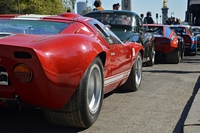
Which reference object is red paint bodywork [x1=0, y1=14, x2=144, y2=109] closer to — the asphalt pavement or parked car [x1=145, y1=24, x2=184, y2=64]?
the asphalt pavement

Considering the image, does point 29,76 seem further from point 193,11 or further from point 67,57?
point 193,11

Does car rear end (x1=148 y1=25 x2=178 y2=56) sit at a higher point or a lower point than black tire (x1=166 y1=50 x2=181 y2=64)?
higher

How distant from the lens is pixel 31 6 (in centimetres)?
4203

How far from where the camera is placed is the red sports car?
3.26m

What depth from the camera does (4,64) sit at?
3291 millimetres

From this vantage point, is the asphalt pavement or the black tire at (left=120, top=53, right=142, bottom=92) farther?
the black tire at (left=120, top=53, right=142, bottom=92)

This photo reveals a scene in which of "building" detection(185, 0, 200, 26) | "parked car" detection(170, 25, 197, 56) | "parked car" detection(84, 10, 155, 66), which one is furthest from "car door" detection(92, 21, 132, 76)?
"building" detection(185, 0, 200, 26)

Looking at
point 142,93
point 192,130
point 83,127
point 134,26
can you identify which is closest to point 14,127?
point 83,127

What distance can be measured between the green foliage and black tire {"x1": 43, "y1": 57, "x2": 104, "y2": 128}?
36066mm

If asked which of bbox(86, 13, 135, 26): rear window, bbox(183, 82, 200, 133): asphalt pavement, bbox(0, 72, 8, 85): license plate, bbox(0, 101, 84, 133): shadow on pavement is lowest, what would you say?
bbox(183, 82, 200, 133): asphalt pavement

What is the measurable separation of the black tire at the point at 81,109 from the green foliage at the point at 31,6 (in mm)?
36066

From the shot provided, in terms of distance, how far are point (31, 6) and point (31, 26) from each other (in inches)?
1528

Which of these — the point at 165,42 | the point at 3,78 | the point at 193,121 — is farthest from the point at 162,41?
the point at 3,78

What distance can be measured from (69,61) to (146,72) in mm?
5855
